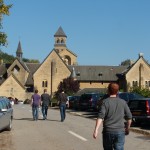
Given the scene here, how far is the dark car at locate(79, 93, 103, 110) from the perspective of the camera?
1491 inches

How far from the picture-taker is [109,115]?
8289 millimetres

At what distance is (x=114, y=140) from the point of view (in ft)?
27.0

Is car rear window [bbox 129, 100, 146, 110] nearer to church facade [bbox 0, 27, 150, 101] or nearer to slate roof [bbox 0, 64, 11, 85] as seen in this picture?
church facade [bbox 0, 27, 150, 101]

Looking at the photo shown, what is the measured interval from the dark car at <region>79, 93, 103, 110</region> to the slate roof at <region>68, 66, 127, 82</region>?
190 feet

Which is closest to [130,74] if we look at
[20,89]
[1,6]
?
[20,89]

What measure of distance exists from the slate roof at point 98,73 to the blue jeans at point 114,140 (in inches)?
3535

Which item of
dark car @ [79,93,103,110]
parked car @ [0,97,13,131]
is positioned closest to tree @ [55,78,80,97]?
dark car @ [79,93,103,110]

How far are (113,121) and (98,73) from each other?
92805 millimetres

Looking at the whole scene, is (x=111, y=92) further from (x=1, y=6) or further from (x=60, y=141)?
(x=1, y=6)

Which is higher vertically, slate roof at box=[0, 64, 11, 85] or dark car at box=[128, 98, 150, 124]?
slate roof at box=[0, 64, 11, 85]

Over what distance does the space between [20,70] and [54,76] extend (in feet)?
29.9

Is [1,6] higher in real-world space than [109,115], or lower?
higher

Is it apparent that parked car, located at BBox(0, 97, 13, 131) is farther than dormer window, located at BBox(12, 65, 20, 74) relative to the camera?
No

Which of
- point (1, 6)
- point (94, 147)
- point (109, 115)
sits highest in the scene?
point (1, 6)
